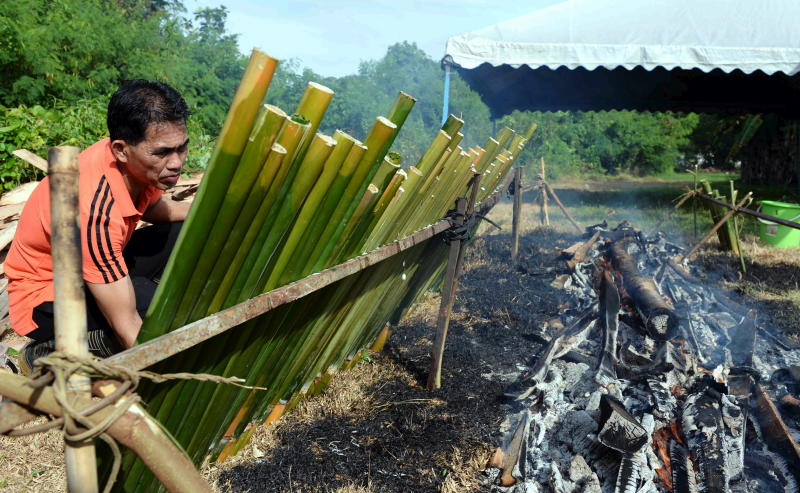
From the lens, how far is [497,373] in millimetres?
4266

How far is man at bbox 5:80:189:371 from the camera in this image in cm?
198

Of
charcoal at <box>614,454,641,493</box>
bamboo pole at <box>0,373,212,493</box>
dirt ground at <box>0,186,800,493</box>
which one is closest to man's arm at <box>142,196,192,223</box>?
dirt ground at <box>0,186,800,493</box>

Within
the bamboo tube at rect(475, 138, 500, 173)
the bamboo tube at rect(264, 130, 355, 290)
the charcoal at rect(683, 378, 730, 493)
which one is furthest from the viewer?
the bamboo tube at rect(475, 138, 500, 173)

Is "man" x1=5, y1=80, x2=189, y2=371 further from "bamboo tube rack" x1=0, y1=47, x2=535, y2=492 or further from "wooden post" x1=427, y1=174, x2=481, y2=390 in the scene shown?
"wooden post" x1=427, y1=174, x2=481, y2=390

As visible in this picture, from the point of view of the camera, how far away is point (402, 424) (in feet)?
11.4

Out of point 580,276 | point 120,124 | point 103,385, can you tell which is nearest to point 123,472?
point 103,385

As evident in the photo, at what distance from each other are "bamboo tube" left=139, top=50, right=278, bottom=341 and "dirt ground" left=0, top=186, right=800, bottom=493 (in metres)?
1.43

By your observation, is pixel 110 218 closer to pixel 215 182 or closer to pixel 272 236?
pixel 215 182

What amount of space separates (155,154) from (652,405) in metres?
3.36

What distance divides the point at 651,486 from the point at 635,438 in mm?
252

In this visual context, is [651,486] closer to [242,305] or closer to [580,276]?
[242,305]

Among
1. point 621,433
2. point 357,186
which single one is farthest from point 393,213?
point 621,433

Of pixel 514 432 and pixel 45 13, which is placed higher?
pixel 514 432

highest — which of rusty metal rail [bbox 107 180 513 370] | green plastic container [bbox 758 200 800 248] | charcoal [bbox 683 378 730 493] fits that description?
green plastic container [bbox 758 200 800 248]
